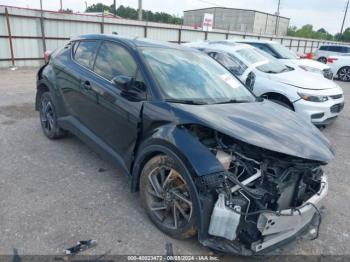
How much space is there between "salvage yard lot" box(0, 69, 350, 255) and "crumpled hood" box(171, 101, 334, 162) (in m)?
0.97

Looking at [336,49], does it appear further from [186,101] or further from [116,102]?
[116,102]

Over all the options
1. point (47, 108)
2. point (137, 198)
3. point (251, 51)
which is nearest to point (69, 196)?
point (137, 198)

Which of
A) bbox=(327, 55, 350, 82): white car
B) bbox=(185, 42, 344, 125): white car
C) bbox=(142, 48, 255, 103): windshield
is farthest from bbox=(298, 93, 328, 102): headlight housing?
bbox=(327, 55, 350, 82): white car

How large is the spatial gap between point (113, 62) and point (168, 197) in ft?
5.84

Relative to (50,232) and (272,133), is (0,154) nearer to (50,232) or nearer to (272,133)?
(50,232)

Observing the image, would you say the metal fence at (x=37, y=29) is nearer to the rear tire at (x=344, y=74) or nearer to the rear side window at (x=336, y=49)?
the rear tire at (x=344, y=74)

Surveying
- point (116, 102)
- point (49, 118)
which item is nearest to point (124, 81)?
point (116, 102)

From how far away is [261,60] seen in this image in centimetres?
711

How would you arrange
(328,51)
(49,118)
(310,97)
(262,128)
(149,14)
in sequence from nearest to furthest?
(262,128) < (49,118) < (310,97) < (328,51) < (149,14)

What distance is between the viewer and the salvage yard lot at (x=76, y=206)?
2625 mm

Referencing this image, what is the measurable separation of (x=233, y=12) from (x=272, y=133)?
6891 cm

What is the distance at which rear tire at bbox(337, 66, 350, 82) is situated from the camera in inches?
605

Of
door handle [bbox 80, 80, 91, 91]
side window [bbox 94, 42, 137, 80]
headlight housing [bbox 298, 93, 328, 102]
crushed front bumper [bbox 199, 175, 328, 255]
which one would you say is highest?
side window [bbox 94, 42, 137, 80]

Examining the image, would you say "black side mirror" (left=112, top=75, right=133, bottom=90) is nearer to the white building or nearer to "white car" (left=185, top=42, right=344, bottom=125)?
"white car" (left=185, top=42, right=344, bottom=125)
